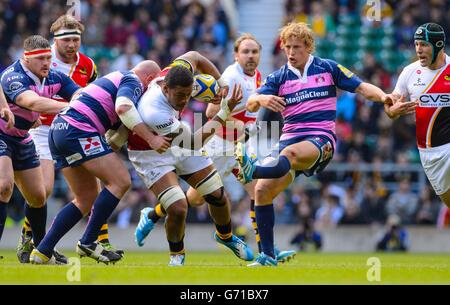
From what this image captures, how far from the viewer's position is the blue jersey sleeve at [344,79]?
1175cm

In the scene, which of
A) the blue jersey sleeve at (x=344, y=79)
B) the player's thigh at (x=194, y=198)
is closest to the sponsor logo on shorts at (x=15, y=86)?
the player's thigh at (x=194, y=198)

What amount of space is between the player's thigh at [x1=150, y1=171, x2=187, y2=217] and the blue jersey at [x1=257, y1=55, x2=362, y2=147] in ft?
5.25

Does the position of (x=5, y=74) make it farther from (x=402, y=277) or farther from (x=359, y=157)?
(x=359, y=157)

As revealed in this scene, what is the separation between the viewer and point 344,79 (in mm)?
11797

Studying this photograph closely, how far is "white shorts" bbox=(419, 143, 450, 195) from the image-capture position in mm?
12250

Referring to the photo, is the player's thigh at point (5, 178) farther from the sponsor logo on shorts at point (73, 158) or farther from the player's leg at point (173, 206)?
the player's leg at point (173, 206)

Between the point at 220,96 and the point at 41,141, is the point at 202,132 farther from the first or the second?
the point at 41,141

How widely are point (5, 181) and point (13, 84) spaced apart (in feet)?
3.76

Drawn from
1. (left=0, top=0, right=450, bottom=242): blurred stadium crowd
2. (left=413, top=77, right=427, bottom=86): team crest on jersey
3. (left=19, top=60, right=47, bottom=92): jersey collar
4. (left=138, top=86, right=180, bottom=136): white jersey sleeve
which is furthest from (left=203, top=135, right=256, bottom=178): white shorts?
(left=0, top=0, right=450, bottom=242): blurred stadium crowd

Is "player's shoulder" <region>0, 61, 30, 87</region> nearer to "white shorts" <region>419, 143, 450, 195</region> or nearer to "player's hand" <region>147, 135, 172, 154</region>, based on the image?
"player's hand" <region>147, 135, 172, 154</region>

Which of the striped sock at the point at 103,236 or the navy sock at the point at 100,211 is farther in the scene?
the striped sock at the point at 103,236

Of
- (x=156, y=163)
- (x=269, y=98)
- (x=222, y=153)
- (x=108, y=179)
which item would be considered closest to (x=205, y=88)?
(x=269, y=98)

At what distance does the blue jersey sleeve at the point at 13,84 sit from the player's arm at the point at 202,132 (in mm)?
1915

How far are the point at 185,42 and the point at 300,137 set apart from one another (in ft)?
41.0
